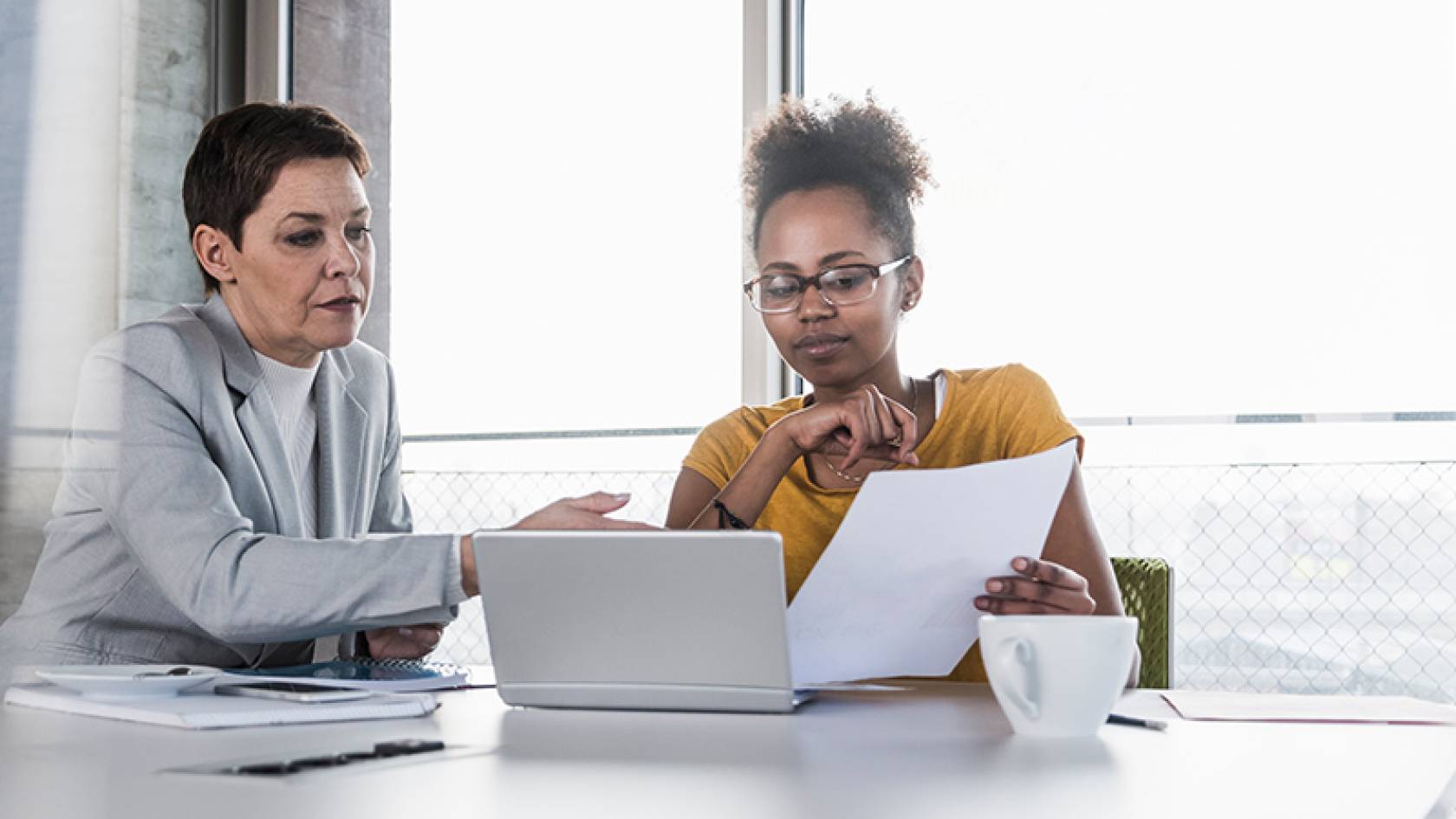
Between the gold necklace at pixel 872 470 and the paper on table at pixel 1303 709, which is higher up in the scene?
the gold necklace at pixel 872 470

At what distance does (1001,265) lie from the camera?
2742 millimetres

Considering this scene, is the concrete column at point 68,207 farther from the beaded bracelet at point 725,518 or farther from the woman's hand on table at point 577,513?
the beaded bracelet at point 725,518

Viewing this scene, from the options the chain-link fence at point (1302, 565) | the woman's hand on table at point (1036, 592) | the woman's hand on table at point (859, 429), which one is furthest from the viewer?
the chain-link fence at point (1302, 565)

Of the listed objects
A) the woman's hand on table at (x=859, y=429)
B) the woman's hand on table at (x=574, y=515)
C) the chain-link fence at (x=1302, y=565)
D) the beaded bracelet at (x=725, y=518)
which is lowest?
the chain-link fence at (x=1302, y=565)

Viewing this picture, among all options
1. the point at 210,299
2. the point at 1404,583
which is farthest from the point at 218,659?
the point at 1404,583

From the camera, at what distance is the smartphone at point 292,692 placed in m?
1.10

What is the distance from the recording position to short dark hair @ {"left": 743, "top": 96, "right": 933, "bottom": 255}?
1.95 metres

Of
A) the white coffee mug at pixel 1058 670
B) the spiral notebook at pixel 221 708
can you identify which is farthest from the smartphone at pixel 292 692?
the white coffee mug at pixel 1058 670

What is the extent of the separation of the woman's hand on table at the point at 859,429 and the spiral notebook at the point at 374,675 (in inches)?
19.1

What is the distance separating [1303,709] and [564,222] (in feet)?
7.61

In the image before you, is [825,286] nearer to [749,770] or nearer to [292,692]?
[292,692]

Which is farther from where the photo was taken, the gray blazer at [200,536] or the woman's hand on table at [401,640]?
the woman's hand on table at [401,640]

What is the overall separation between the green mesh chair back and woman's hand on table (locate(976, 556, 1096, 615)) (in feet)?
1.36

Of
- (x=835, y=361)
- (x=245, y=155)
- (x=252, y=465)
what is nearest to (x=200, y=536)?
(x=252, y=465)
